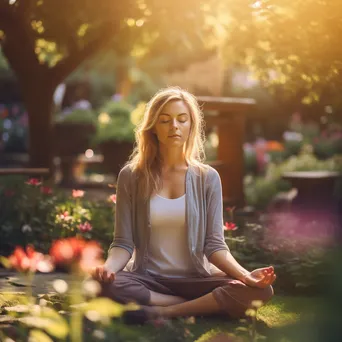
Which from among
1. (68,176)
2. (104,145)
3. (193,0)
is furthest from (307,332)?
(68,176)

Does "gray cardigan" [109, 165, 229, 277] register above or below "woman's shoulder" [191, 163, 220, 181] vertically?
below

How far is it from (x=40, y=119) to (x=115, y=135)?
336 centimetres

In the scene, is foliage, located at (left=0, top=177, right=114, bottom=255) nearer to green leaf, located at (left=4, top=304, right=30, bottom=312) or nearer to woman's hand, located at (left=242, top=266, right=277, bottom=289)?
green leaf, located at (left=4, top=304, right=30, bottom=312)

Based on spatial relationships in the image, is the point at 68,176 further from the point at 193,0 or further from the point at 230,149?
the point at 193,0

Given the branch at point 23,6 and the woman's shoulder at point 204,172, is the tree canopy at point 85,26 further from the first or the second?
the woman's shoulder at point 204,172

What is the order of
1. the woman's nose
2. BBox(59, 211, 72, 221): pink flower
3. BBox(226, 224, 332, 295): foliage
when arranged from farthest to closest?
BBox(59, 211, 72, 221): pink flower < BBox(226, 224, 332, 295): foliage < the woman's nose

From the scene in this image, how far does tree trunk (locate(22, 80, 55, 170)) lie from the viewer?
399 inches

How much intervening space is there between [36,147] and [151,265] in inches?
219

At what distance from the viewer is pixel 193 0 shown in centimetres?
907

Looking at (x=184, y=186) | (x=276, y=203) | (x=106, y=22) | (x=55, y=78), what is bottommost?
(x=276, y=203)

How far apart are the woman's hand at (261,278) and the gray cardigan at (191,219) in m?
0.27

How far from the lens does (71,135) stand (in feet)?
52.4

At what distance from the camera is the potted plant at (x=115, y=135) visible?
13.5 metres

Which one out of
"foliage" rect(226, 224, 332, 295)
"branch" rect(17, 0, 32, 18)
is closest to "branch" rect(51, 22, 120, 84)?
"branch" rect(17, 0, 32, 18)
